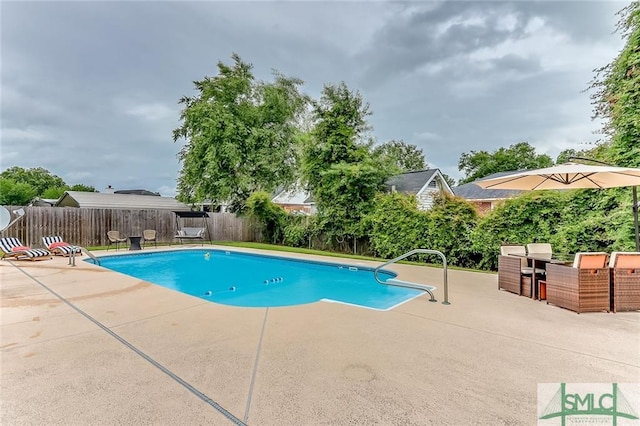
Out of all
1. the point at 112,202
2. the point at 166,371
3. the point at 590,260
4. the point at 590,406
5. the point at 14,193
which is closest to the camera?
the point at 590,406

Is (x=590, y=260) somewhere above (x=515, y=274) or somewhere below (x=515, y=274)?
above

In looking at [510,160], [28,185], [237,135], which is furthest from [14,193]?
[510,160]

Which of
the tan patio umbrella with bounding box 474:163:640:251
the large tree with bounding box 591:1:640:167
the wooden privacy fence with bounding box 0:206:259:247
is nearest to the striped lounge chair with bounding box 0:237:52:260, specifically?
the wooden privacy fence with bounding box 0:206:259:247

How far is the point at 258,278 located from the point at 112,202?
18.9 metres

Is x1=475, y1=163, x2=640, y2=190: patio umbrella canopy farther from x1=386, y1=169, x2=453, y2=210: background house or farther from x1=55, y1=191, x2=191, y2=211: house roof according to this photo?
x1=55, y1=191, x2=191, y2=211: house roof

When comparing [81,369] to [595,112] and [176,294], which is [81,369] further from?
[595,112]

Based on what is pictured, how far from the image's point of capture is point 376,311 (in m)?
4.39

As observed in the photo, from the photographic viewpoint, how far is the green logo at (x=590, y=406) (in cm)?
206

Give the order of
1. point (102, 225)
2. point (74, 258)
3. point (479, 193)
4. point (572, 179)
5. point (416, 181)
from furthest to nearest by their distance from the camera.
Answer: point (479, 193)
point (416, 181)
point (102, 225)
point (74, 258)
point (572, 179)

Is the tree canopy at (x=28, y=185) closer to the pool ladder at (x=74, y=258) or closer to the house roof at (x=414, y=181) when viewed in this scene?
the pool ladder at (x=74, y=258)

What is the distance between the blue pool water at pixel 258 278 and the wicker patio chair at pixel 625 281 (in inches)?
108

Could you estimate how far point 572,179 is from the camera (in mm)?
5203

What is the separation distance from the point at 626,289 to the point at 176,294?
273 inches

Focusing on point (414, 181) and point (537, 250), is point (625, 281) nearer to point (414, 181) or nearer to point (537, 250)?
point (537, 250)
